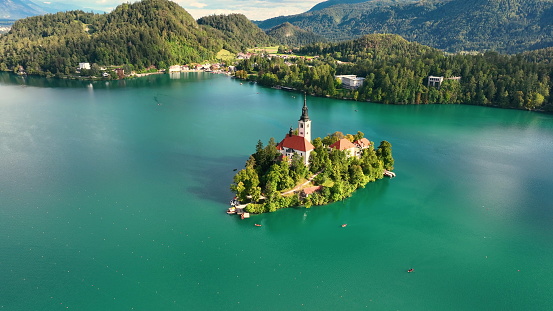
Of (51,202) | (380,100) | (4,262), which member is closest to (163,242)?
(4,262)

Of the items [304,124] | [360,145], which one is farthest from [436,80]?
[304,124]

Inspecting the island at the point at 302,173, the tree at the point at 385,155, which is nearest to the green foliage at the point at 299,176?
the island at the point at 302,173

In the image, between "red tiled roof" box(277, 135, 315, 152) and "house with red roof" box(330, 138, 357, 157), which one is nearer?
"red tiled roof" box(277, 135, 315, 152)

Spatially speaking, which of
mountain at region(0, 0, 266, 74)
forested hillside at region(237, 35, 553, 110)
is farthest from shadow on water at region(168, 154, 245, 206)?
mountain at region(0, 0, 266, 74)

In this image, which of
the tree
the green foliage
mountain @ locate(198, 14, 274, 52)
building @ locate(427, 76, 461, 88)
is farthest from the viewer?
mountain @ locate(198, 14, 274, 52)

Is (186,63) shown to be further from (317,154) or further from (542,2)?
(542,2)

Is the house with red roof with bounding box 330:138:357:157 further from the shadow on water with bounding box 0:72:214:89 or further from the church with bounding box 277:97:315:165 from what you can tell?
the shadow on water with bounding box 0:72:214:89
